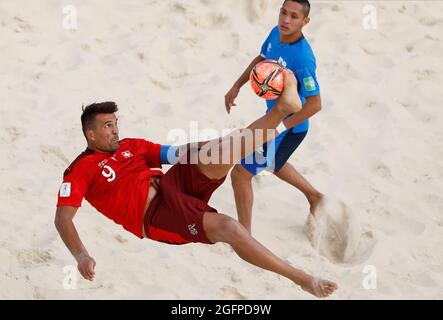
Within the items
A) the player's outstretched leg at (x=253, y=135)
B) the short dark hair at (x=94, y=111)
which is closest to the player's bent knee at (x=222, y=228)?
the player's outstretched leg at (x=253, y=135)

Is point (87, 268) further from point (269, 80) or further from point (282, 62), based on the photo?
point (282, 62)

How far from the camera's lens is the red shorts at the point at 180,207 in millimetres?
4402

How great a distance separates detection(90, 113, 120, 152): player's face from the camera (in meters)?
4.63

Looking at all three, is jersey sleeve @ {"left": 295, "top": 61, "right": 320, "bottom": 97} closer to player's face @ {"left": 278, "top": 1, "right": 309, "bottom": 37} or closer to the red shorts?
player's face @ {"left": 278, "top": 1, "right": 309, "bottom": 37}

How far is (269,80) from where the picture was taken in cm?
448

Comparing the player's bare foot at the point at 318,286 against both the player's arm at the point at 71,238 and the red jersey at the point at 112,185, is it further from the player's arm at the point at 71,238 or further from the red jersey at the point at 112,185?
the player's arm at the point at 71,238

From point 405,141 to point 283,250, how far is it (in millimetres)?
1595

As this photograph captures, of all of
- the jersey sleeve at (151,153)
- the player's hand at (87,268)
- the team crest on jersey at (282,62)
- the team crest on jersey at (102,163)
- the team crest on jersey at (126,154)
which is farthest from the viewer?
the team crest on jersey at (282,62)

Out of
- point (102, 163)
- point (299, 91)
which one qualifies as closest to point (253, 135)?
point (299, 91)

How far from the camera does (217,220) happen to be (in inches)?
170

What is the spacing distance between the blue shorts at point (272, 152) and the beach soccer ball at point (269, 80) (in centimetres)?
61

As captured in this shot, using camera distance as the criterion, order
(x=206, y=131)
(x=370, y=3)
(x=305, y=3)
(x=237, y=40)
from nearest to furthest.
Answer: (x=305, y=3), (x=206, y=131), (x=237, y=40), (x=370, y=3)

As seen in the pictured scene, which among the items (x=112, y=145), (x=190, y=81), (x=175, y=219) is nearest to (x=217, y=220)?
(x=175, y=219)
